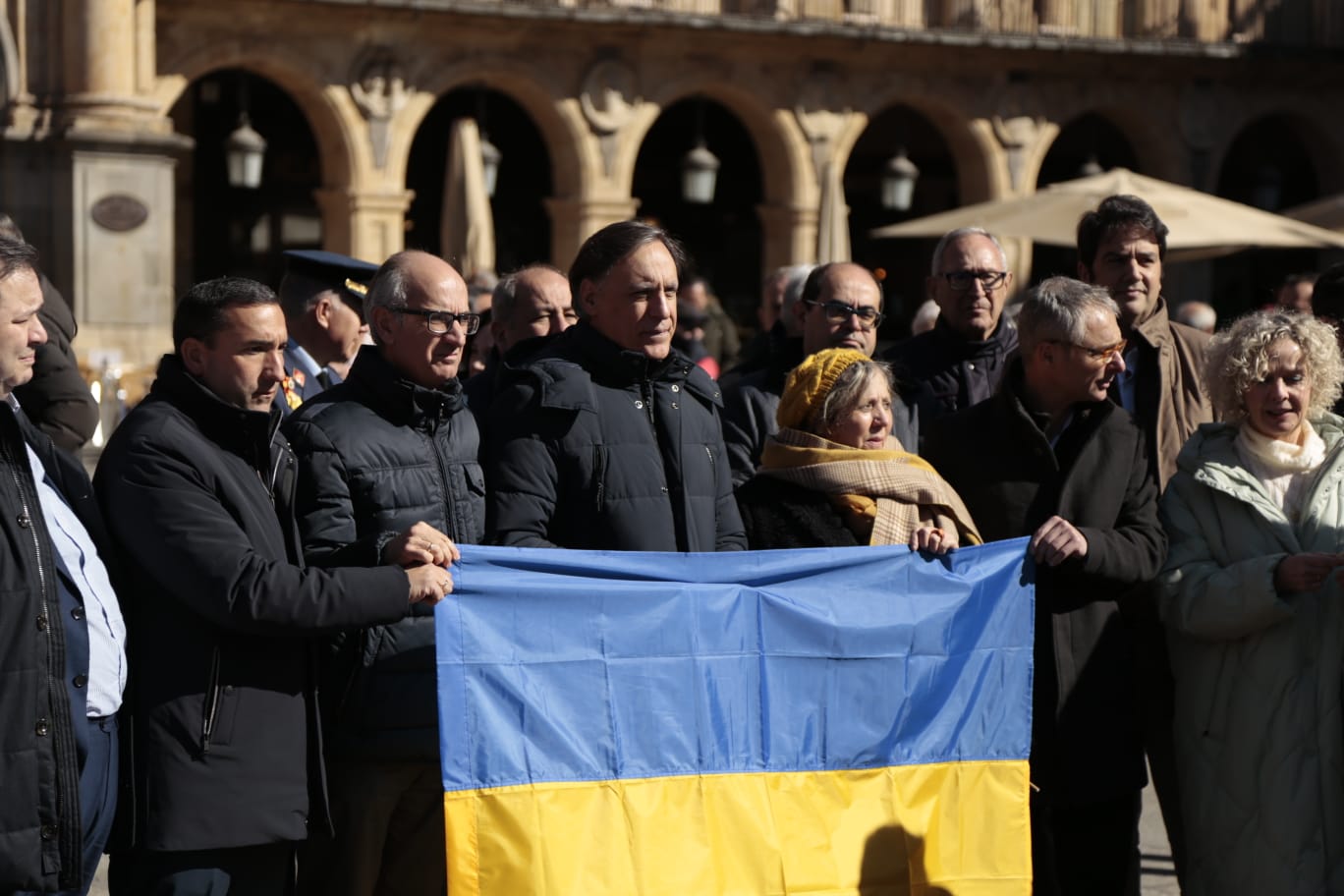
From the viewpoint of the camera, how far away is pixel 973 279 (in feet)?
21.0

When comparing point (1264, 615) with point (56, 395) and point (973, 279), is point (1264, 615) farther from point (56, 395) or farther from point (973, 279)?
point (56, 395)

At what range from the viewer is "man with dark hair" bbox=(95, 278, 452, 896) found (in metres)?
4.07

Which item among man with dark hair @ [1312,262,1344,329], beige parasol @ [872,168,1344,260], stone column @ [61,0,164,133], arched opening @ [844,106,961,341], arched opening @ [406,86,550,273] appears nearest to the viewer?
man with dark hair @ [1312,262,1344,329]

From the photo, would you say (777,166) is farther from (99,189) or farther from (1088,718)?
(1088,718)

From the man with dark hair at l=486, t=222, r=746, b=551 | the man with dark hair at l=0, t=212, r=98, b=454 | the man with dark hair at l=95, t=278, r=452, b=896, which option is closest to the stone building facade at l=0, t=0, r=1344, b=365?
the man with dark hair at l=0, t=212, r=98, b=454

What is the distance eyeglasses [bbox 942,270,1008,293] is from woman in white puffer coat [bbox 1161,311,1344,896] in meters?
1.19

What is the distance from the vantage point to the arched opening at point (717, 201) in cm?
2627

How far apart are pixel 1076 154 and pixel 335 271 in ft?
75.2

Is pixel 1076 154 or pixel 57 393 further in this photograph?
pixel 1076 154

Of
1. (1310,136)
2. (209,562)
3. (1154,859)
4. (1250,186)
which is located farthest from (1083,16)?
(209,562)

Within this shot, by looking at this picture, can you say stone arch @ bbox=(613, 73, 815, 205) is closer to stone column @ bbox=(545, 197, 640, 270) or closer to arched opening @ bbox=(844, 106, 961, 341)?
stone column @ bbox=(545, 197, 640, 270)

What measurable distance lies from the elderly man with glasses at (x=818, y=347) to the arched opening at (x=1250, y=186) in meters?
22.1

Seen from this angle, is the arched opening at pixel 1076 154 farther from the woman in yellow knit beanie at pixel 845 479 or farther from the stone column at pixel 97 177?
the woman in yellow knit beanie at pixel 845 479

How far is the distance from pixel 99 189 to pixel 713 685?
1602cm
